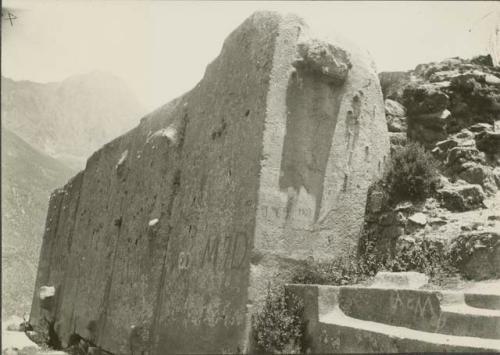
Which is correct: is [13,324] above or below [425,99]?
below

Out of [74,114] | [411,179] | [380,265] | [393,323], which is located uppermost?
[74,114]

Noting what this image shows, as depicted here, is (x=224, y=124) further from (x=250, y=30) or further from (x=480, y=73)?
(x=480, y=73)

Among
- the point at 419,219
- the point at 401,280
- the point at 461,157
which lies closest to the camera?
the point at 401,280

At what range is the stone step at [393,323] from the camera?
436 cm

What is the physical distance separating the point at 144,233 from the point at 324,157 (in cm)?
367

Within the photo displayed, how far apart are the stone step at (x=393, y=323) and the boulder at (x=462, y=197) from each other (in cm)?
207

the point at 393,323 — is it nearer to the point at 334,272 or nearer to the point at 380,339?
the point at 380,339

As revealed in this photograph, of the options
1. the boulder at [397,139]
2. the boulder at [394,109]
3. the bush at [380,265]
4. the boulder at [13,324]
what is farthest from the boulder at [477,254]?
the boulder at [13,324]

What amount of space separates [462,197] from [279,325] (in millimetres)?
2974

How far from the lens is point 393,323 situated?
4988mm

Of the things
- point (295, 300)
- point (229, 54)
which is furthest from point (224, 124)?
point (295, 300)

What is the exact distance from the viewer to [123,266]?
9484 millimetres

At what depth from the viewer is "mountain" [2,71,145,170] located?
42.5m

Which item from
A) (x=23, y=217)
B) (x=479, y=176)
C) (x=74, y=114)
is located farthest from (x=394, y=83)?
(x=74, y=114)
